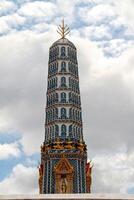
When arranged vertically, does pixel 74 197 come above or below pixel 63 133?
below

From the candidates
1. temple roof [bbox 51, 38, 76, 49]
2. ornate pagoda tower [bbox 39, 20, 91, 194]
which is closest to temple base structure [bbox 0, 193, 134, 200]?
ornate pagoda tower [bbox 39, 20, 91, 194]

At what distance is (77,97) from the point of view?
76.1 meters

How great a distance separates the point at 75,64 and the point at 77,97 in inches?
249

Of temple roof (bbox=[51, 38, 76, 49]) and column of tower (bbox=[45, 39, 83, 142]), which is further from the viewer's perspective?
temple roof (bbox=[51, 38, 76, 49])

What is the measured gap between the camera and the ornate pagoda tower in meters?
68.6

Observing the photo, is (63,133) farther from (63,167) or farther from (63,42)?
(63,42)

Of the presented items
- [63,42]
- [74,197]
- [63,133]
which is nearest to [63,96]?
[63,133]

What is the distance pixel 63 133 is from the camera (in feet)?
236

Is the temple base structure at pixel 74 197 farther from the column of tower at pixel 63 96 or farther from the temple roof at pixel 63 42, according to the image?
the temple roof at pixel 63 42

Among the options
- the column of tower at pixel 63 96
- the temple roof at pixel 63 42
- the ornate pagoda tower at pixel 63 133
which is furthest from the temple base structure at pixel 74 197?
the temple roof at pixel 63 42

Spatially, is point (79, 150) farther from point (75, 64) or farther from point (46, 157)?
point (75, 64)

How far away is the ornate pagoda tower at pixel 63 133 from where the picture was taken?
6862 cm

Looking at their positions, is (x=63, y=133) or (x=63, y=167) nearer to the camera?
(x=63, y=167)

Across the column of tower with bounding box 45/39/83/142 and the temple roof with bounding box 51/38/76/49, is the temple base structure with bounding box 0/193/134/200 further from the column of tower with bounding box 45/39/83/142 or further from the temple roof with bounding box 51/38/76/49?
the temple roof with bounding box 51/38/76/49
